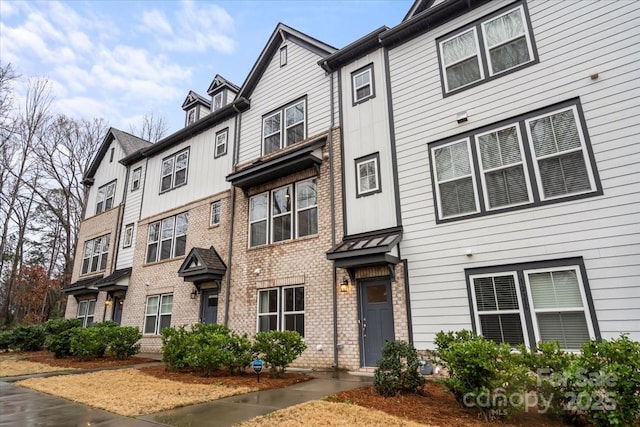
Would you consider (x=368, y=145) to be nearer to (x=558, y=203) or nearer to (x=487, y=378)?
(x=558, y=203)

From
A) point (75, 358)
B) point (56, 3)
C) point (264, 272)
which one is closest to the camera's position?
point (264, 272)

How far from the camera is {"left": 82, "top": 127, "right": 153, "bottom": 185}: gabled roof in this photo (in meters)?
20.5

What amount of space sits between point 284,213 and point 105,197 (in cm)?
1423

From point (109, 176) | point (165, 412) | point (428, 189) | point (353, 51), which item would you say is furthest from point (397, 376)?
point (109, 176)

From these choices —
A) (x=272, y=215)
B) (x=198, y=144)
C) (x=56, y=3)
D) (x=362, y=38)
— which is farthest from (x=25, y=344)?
(x=362, y=38)

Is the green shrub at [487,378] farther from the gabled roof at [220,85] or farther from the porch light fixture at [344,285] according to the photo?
the gabled roof at [220,85]

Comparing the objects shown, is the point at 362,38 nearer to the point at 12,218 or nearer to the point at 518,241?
the point at 518,241

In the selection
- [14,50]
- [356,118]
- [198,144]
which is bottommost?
[356,118]

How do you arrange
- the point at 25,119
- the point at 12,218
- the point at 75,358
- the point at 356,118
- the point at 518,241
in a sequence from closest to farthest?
the point at 518,241
the point at 356,118
the point at 75,358
the point at 25,119
the point at 12,218

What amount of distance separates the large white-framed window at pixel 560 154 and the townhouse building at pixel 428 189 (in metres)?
0.03

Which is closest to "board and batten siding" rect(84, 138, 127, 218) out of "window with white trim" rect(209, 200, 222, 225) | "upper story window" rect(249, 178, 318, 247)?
"window with white trim" rect(209, 200, 222, 225)

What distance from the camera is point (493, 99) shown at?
8.30 meters

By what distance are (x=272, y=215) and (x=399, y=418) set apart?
8.37m

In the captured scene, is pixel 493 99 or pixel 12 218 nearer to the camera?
pixel 493 99
